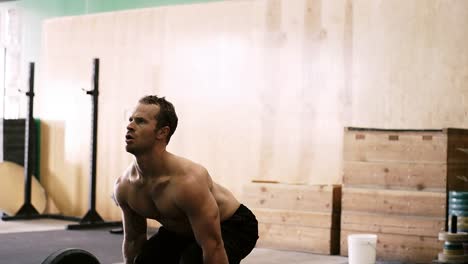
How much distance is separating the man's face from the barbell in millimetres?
733

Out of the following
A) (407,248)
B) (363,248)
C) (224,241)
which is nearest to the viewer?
A: (224,241)

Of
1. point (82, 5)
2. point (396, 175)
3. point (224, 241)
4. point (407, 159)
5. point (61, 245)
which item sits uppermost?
point (82, 5)

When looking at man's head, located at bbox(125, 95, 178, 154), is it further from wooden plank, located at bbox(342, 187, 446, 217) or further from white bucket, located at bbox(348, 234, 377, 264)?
wooden plank, located at bbox(342, 187, 446, 217)

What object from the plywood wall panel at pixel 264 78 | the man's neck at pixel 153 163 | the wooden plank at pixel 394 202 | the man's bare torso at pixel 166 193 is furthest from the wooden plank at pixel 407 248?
the man's neck at pixel 153 163

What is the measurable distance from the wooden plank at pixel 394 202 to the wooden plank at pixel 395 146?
0.22 metres

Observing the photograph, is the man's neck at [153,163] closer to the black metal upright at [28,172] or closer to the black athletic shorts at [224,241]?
the black athletic shorts at [224,241]

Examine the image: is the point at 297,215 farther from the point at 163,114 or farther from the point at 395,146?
the point at 163,114

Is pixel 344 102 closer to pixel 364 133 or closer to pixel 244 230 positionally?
pixel 364 133

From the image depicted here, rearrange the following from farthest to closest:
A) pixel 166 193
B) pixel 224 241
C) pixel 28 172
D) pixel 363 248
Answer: pixel 28 172 → pixel 363 248 → pixel 224 241 → pixel 166 193

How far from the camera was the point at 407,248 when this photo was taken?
209 inches

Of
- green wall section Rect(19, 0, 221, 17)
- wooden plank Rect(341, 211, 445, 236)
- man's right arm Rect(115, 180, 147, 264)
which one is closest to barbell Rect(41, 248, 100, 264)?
man's right arm Rect(115, 180, 147, 264)

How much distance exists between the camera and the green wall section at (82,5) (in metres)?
7.20

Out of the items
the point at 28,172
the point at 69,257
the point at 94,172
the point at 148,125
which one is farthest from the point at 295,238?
the point at 148,125

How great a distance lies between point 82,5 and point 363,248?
13.5 ft
